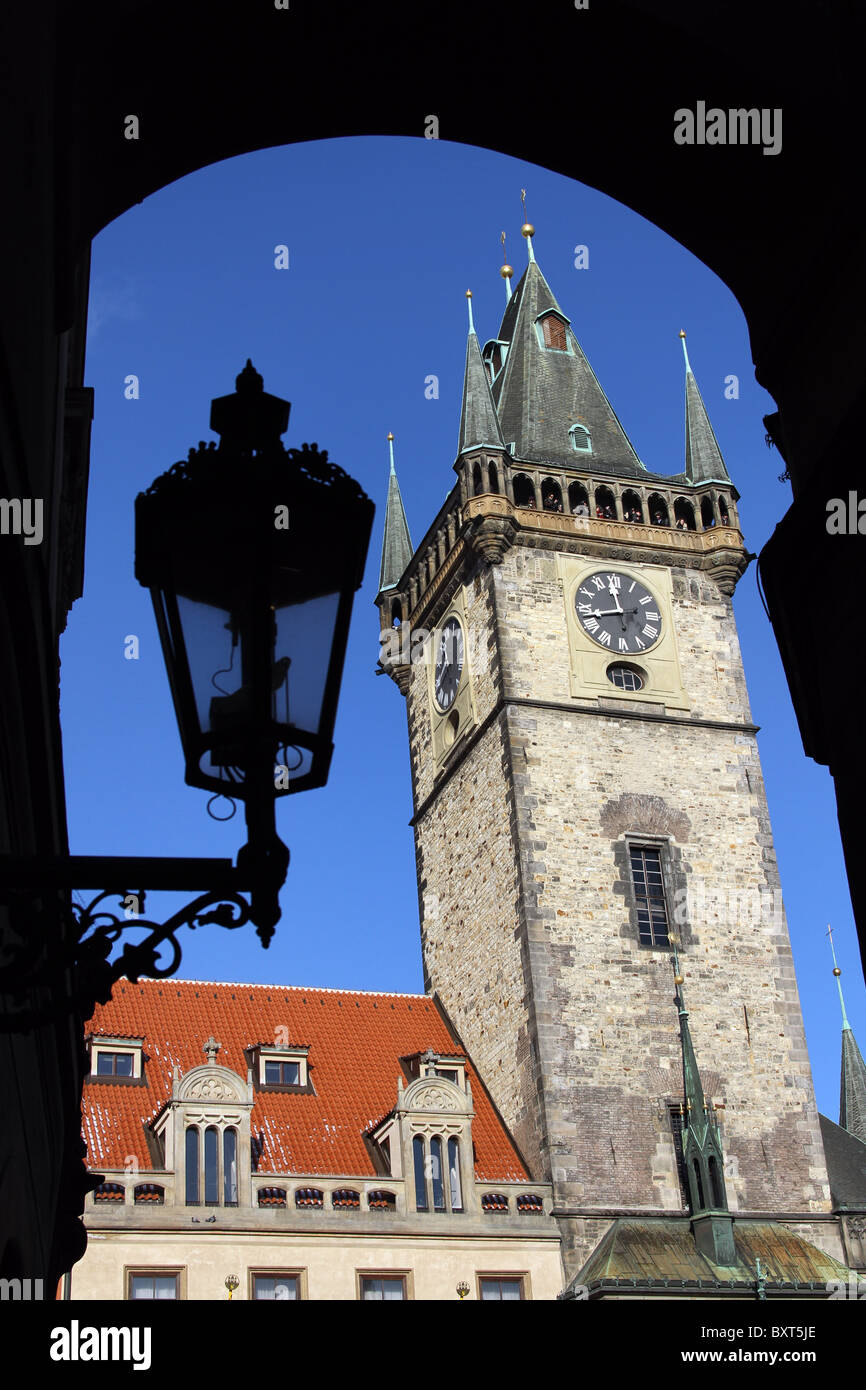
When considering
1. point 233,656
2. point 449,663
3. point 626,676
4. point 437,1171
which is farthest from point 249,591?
point 449,663

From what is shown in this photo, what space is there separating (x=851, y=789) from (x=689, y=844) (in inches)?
912

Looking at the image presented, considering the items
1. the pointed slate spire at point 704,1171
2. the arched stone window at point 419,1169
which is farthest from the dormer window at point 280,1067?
the pointed slate spire at point 704,1171

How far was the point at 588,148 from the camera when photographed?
18.0 ft

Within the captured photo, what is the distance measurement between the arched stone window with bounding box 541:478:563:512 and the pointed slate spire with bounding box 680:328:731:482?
11.0 feet

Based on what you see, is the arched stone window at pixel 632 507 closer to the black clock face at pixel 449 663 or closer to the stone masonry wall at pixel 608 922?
the stone masonry wall at pixel 608 922

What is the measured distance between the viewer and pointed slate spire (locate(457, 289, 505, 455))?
101 ft

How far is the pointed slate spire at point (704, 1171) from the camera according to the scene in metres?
23.3

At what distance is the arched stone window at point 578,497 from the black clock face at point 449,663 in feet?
11.0

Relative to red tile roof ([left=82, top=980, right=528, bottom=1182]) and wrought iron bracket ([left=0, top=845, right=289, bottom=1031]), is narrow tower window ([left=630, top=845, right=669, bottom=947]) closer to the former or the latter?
red tile roof ([left=82, top=980, right=528, bottom=1182])

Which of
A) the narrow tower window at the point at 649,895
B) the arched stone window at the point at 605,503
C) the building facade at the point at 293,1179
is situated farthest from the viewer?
the arched stone window at the point at 605,503

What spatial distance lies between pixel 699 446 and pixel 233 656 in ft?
101

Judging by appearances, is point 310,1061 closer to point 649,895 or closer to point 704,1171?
point 649,895
